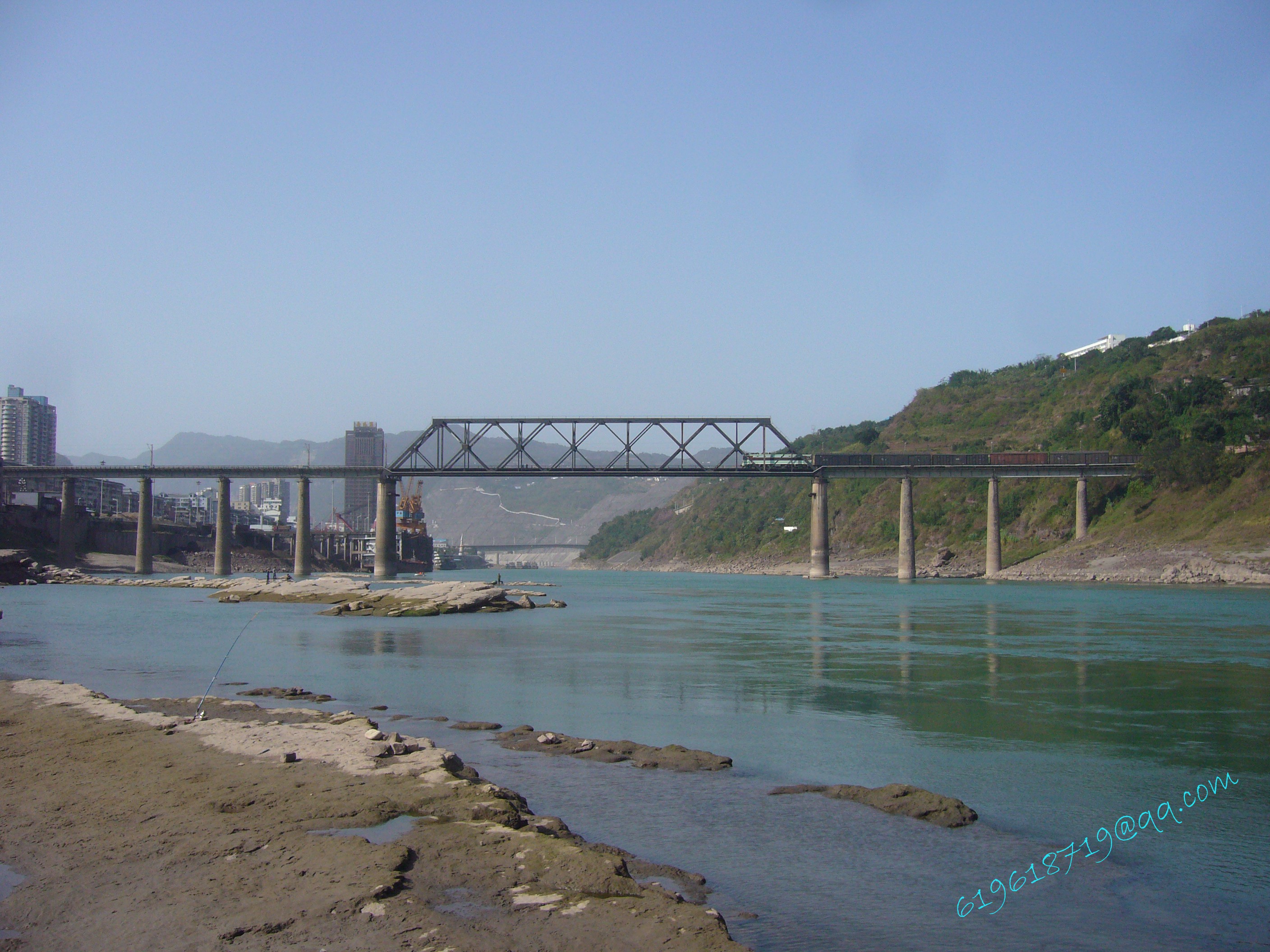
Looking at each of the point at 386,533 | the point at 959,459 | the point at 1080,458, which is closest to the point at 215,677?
the point at 386,533

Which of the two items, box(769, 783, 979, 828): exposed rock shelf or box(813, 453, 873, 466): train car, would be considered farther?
box(813, 453, 873, 466): train car

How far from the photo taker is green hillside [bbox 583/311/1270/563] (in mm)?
108938

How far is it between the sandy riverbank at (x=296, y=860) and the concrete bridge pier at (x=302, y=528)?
147 meters

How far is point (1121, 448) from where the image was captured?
454ft

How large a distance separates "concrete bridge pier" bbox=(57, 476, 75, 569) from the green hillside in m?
128

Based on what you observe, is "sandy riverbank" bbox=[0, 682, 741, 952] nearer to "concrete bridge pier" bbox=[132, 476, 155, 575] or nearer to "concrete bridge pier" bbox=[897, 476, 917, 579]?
"concrete bridge pier" bbox=[897, 476, 917, 579]

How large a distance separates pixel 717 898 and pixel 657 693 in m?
17.8

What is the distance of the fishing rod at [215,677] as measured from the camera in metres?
22.7

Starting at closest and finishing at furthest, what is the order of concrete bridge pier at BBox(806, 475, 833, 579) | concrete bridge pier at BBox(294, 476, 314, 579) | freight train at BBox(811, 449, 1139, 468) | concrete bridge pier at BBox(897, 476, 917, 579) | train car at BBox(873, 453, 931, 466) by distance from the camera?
freight train at BBox(811, 449, 1139, 468) < concrete bridge pier at BBox(897, 476, 917, 579) < train car at BBox(873, 453, 931, 466) < concrete bridge pier at BBox(806, 475, 833, 579) < concrete bridge pier at BBox(294, 476, 314, 579)

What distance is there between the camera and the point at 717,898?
1241 cm

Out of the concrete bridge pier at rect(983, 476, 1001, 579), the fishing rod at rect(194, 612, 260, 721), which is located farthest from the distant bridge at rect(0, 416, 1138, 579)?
the fishing rod at rect(194, 612, 260, 721)

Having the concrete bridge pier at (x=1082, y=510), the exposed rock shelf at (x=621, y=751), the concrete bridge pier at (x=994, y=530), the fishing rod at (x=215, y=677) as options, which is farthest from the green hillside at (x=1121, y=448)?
the exposed rock shelf at (x=621, y=751)

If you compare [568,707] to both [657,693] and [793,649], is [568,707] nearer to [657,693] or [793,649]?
[657,693]

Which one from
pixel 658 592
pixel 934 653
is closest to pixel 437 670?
pixel 934 653
